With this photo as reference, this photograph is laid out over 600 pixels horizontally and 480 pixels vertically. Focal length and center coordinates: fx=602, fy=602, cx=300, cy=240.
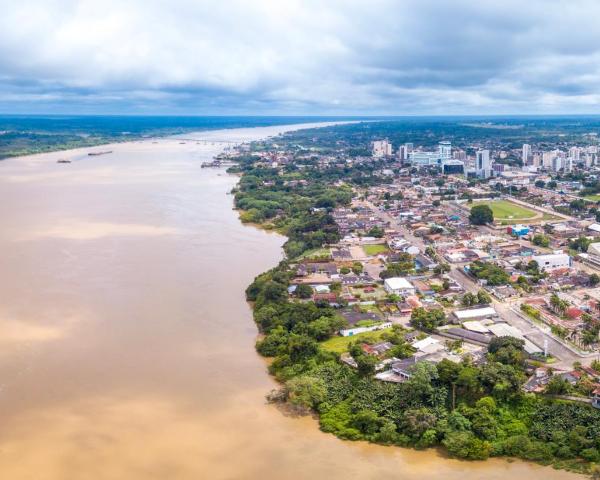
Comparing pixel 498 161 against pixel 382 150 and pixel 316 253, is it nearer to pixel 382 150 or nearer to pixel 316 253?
pixel 382 150

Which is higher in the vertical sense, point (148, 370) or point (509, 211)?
point (509, 211)

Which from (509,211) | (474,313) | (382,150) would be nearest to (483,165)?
A: (509,211)

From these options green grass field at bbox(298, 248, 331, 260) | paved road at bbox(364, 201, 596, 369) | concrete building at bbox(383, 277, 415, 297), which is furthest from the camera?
green grass field at bbox(298, 248, 331, 260)

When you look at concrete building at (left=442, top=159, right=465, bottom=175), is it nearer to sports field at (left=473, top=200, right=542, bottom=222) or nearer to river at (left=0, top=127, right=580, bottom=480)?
sports field at (left=473, top=200, right=542, bottom=222)

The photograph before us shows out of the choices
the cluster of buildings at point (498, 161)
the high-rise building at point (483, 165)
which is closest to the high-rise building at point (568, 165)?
the cluster of buildings at point (498, 161)

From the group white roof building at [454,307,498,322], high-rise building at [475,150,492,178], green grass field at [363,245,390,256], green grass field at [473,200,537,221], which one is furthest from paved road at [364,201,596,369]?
high-rise building at [475,150,492,178]

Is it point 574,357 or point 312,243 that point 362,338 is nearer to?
point 574,357
